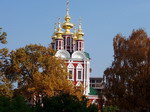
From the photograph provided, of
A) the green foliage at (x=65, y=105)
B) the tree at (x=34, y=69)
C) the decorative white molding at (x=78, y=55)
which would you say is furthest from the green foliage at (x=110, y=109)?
the green foliage at (x=65, y=105)

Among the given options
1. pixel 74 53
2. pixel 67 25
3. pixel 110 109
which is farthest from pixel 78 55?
pixel 110 109

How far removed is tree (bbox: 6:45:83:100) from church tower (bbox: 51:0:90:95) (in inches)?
539

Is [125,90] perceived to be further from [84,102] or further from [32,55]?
[32,55]

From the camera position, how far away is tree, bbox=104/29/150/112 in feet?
94.1

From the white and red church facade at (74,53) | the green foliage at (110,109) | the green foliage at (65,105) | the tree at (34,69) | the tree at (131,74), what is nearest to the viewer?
the green foliage at (65,105)

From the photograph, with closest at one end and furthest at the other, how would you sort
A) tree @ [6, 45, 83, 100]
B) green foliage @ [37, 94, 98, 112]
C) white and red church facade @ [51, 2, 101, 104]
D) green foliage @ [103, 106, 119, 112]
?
green foliage @ [37, 94, 98, 112], tree @ [6, 45, 83, 100], green foliage @ [103, 106, 119, 112], white and red church facade @ [51, 2, 101, 104]

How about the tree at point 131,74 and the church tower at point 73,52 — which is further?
the church tower at point 73,52

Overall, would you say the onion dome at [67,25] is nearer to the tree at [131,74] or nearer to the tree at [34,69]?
the tree at [34,69]

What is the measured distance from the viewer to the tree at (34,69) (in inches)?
1373

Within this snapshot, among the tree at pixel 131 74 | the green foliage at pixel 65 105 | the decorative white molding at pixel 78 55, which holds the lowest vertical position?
the green foliage at pixel 65 105

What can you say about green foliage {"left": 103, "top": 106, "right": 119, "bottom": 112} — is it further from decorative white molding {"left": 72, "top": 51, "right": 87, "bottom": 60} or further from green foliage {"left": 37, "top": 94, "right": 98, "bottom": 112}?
green foliage {"left": 37, "top": 94, "right": 98, "bottom": 112}

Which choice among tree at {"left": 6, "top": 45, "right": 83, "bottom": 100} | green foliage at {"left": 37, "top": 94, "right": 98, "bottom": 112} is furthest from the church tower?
green foliage at {"left": 37, "top": 94, "right": 98, "bottom": 112}

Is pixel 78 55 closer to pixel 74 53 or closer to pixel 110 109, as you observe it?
pixel 74 53

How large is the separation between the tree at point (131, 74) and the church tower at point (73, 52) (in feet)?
64.2
